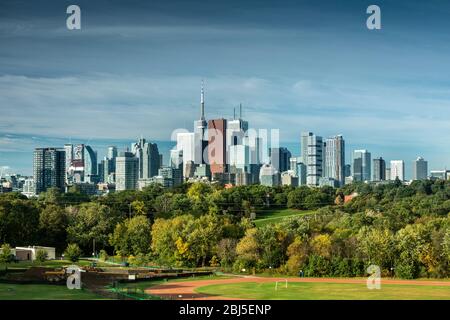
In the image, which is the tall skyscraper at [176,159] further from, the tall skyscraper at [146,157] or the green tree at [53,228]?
the green tree at [53,228]

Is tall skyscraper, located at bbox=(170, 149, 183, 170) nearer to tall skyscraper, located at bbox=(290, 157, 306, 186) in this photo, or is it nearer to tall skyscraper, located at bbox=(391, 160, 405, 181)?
tall skyscraper, located at bbox=(290, 157, 306, 186)

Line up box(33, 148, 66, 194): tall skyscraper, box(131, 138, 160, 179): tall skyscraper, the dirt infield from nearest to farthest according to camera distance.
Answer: the dirt infield
box(131, 138, 160, 179): tall skyscraper
box(33, 148, 66, 194): tall skyscraper

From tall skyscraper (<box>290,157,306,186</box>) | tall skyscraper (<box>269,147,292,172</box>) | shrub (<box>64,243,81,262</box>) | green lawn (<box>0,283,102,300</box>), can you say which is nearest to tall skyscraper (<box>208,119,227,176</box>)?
tall skyscraper (<box>269,147,292,172</box>)

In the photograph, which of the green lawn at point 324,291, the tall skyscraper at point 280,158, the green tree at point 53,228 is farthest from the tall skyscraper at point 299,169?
the green lawn at point 324,291

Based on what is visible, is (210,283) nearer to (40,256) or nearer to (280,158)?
(40,256)

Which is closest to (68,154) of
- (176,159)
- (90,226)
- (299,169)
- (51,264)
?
(176,159)
